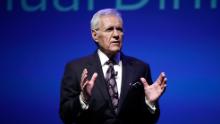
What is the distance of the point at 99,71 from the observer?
6.30ft

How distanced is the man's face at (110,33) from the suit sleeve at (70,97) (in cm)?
18

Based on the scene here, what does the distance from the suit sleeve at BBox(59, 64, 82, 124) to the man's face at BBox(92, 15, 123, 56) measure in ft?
0.59

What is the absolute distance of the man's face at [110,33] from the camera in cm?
192

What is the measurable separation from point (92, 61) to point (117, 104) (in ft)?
0.72

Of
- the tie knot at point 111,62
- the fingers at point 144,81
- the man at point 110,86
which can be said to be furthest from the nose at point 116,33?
the fingers at point 144,81

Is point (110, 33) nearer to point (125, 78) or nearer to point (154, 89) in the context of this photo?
point (125, 78)

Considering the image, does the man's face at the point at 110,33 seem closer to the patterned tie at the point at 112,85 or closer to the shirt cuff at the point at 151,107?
the patterned tie at the point at 112,85

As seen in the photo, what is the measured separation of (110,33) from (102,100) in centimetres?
29

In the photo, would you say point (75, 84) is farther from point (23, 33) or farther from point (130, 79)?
point (23, 33)

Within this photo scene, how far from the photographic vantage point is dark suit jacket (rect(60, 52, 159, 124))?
1.85 meters

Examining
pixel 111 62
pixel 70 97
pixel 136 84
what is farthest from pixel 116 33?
pixel 70 97

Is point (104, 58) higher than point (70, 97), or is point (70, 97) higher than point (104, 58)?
point (104, 58)

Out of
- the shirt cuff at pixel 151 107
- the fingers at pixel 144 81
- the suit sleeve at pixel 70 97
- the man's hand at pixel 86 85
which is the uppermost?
the man's hand at pixel 86 85

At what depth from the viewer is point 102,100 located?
6.08ft
